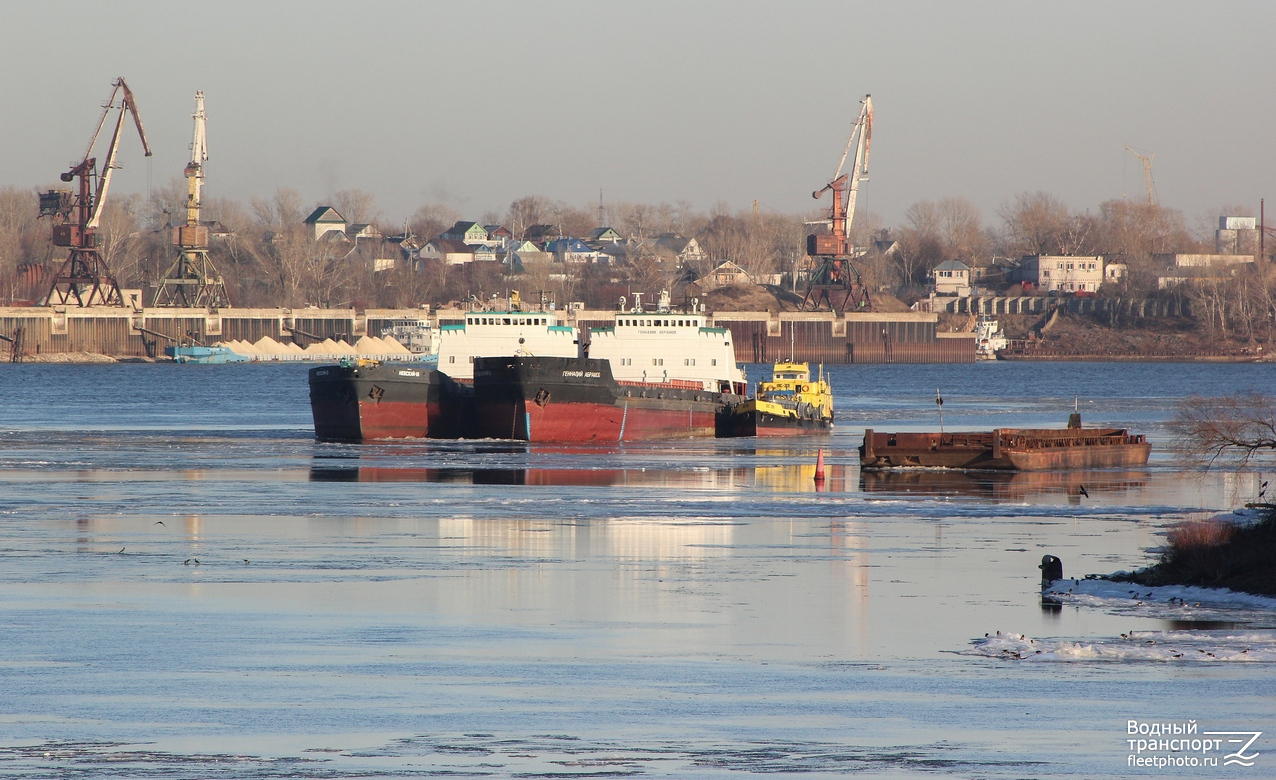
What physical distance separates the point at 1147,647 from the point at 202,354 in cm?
16836

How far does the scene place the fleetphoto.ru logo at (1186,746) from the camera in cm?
1395

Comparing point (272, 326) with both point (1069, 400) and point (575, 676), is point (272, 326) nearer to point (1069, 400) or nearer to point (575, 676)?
point (1069, 400)

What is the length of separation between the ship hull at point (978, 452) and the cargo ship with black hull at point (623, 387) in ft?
47.3

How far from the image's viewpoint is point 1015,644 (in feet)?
62.8

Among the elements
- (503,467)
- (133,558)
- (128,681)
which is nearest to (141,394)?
(503,467)

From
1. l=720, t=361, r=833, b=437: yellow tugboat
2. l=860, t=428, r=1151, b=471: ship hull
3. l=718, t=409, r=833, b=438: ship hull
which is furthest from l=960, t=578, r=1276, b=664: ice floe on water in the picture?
l=720, t=361, r=833, b=437: yellow tugboat

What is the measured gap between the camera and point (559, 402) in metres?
59.1

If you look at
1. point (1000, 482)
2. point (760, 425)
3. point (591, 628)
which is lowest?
point (591, 628)

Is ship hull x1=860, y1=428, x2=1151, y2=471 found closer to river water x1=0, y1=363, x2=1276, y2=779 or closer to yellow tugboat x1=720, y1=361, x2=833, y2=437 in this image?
river water x1=0, y1=363, x2=1276, y2=779

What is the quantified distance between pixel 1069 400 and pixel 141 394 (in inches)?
2316

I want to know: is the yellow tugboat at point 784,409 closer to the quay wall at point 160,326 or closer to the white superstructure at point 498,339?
the white superstructure at point 498,339

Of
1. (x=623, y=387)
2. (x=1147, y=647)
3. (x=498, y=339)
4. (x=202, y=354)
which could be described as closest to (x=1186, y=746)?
(x=1147, y=647)

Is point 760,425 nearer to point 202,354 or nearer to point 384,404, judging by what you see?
point 384,404

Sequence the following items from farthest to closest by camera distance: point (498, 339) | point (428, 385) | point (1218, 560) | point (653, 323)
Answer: point (653, 323), point (498, 339), point (428, 385), point (1218, 560)
